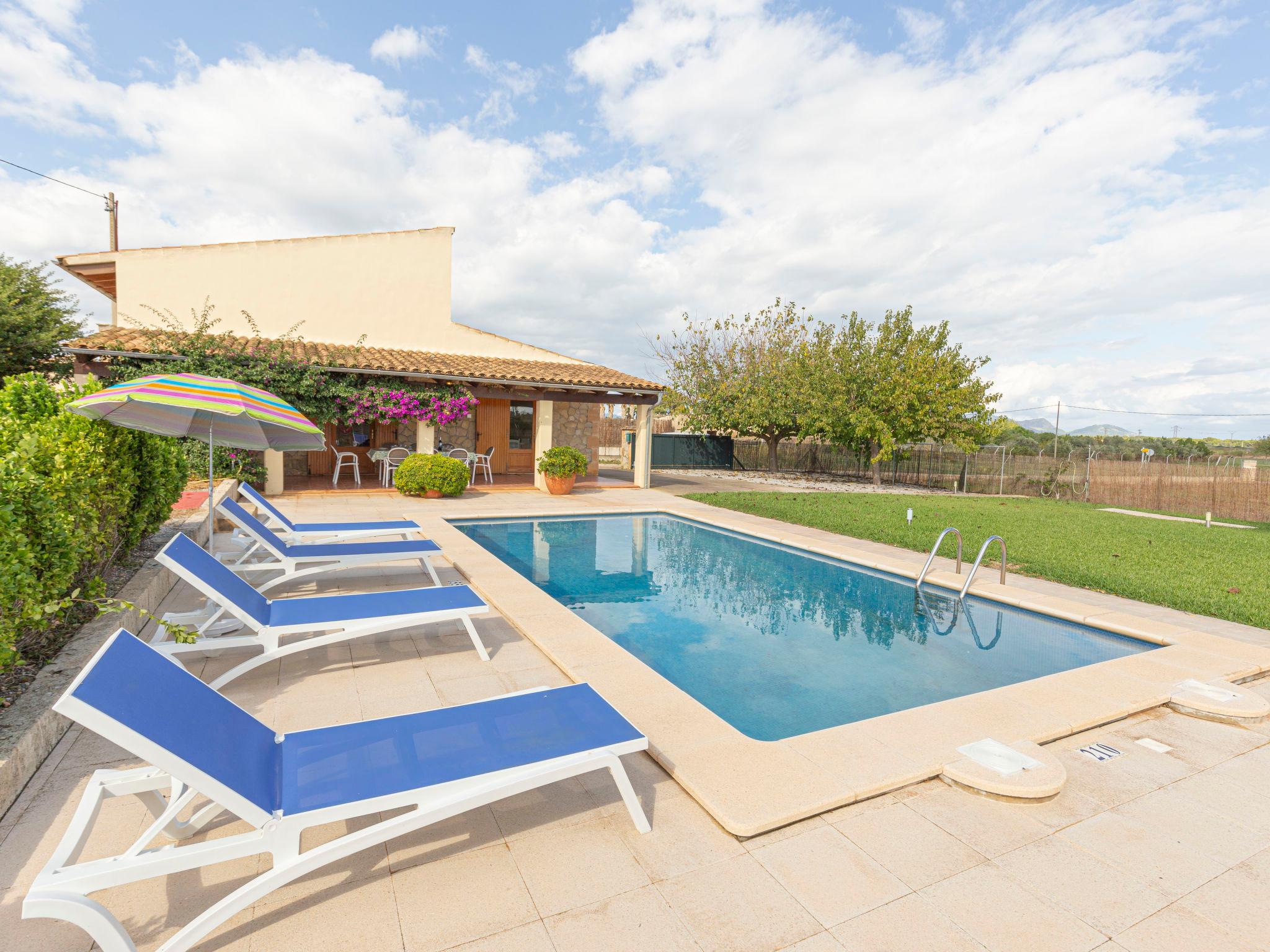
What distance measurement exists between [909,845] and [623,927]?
1356 millimetres

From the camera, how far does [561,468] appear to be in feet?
50.6

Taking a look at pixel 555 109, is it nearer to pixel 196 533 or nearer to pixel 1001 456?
pixel 196 533

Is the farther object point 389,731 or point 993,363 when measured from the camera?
point 993,363

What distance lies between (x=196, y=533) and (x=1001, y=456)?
24106mm

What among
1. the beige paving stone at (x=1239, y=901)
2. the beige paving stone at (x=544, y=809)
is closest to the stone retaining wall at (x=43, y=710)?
the beige paving stone at (x=544, y=809)

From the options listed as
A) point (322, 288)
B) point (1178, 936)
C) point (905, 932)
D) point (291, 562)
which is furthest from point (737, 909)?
point (322, 288)

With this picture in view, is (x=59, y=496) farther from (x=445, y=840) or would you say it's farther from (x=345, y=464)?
(x=345, y=464)

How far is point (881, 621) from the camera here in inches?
272

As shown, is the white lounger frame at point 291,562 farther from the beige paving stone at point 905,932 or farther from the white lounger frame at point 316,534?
the beige paving stone at point 905,932

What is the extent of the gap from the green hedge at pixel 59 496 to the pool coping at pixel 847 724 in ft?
10.2

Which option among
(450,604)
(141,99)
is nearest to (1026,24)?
(450,604)

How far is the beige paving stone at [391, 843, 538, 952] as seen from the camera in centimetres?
214

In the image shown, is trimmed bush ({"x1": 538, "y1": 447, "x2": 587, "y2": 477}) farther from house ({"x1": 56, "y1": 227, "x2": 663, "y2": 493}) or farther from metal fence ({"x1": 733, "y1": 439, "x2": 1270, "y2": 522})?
metal fence ({"x1": 733, "y1": 439, "x2": 1270, "y2": 522})

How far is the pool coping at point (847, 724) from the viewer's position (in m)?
3.05
